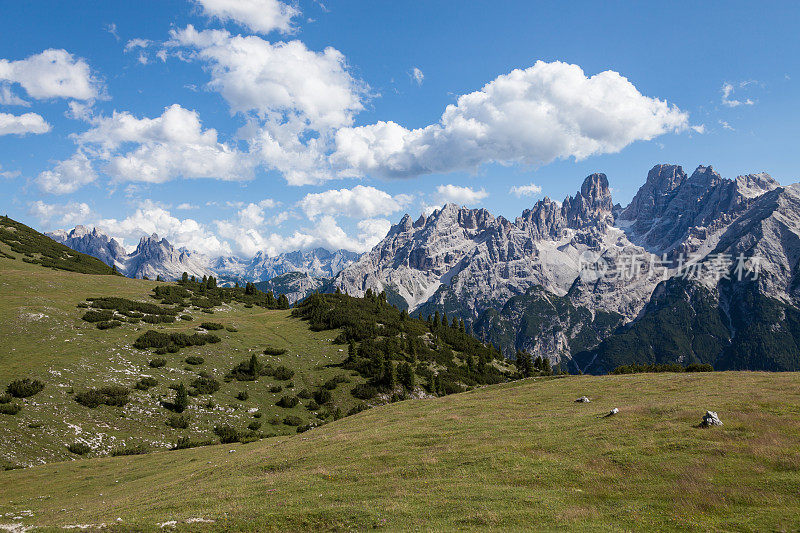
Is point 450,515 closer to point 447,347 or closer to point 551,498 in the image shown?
point 551,498

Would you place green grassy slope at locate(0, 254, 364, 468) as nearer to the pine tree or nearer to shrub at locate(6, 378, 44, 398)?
shrub at locate(6, 378, 44, 398)

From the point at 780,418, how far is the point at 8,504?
5631cm

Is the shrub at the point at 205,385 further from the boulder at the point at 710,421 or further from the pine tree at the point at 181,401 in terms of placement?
the boulder at the point at 710,421

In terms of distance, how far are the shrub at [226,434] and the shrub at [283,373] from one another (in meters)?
20.0

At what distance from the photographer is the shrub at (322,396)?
7500 cm

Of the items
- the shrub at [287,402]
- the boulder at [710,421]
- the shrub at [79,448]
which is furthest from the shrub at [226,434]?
the boulder at [710,421]

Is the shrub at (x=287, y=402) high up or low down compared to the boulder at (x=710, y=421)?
down

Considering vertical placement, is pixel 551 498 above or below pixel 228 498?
above

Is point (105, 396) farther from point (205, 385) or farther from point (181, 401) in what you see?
point (205, 385)

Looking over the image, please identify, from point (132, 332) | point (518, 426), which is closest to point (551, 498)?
point (518, 426)

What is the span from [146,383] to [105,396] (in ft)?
22.2

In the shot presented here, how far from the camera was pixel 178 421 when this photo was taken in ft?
184

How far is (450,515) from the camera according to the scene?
66.2 ft

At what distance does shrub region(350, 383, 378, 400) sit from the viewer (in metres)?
79.2
